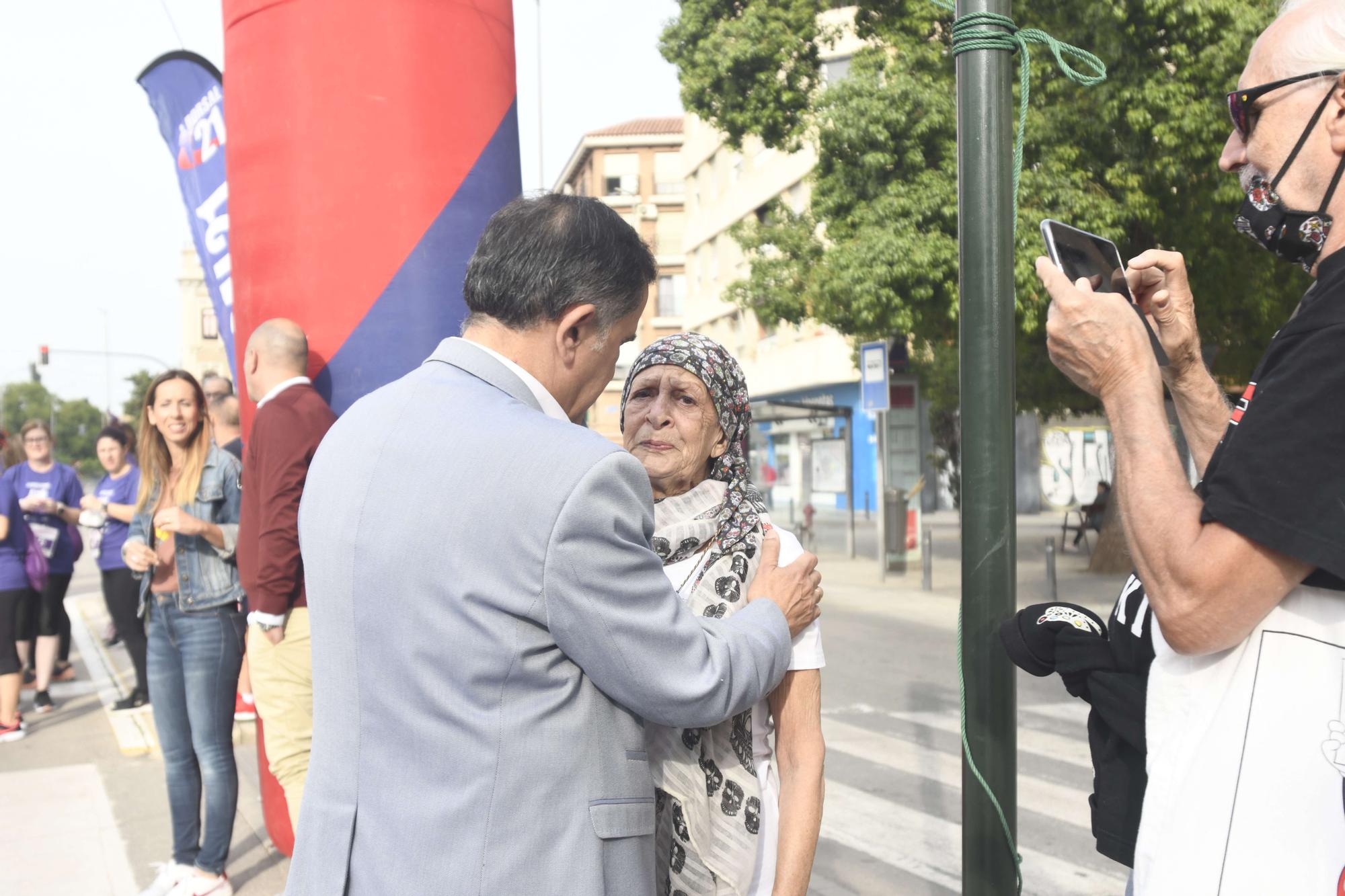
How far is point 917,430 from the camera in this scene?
114 feet

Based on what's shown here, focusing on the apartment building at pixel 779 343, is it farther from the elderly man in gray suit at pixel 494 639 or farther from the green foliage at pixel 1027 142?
the elderly man in gray suit at pixel 494 639

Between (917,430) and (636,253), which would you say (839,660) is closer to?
(636,253)

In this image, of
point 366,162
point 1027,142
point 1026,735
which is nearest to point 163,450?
point 366,162

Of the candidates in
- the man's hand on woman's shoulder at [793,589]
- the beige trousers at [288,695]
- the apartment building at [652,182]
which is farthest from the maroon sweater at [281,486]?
the apartment building at [652,182]

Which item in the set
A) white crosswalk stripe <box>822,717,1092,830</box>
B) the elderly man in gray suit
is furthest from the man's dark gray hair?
white crosswalk stripe <box>822,717,1092,830</box>

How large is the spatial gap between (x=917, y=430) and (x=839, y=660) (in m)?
25.8

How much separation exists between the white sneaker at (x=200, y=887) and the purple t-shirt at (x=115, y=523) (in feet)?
13.0

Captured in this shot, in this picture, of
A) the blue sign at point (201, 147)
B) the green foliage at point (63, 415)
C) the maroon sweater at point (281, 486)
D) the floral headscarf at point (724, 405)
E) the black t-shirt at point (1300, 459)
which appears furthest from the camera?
the green foliage at point (63, 415)

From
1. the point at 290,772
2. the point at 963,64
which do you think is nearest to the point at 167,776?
the point at 290,772

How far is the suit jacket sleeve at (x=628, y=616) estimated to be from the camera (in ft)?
5.07

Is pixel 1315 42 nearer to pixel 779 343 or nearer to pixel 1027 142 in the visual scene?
pixel 1027 142

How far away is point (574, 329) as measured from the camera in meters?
1.80

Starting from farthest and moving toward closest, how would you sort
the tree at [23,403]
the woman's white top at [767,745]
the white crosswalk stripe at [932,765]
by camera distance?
the tree at [23,403]
the white crosswalk stripe at [932,765]
the woman's white top at [767,745]

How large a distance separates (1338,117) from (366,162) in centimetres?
324
